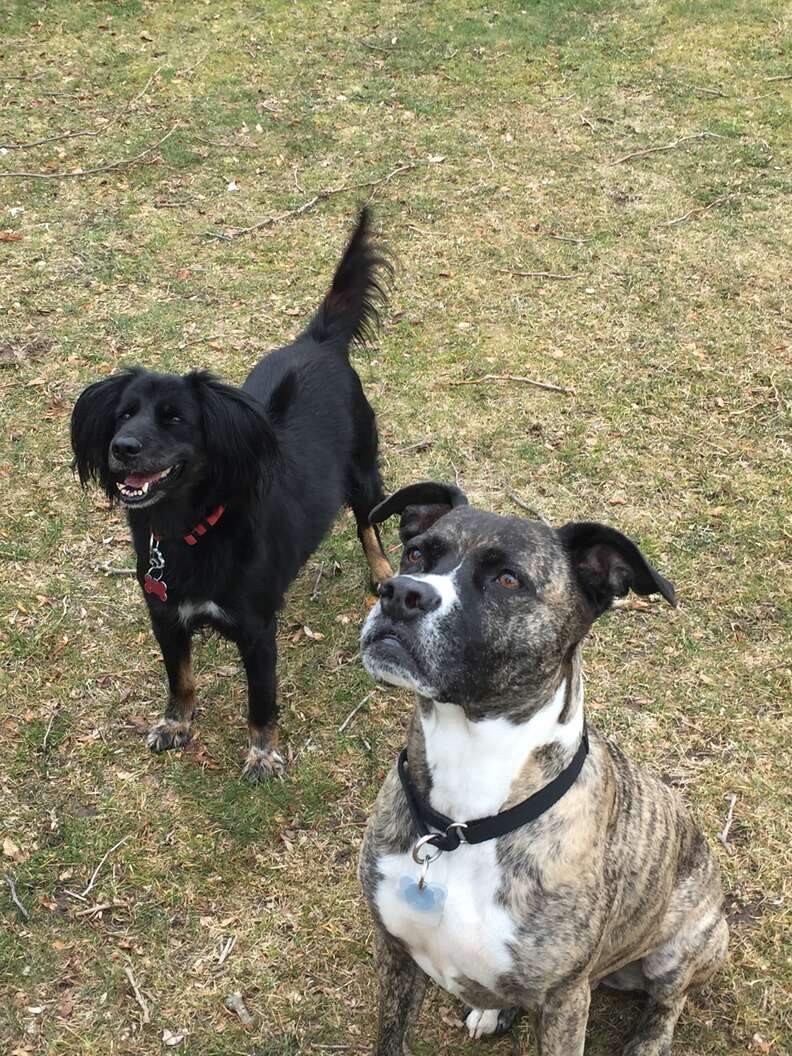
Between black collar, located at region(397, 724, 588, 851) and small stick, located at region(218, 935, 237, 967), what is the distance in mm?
1316

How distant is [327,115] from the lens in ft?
30.3

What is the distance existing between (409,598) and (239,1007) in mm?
1869

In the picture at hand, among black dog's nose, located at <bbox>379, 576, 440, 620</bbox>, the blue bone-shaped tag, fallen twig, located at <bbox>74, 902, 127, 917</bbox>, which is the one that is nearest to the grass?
fallen twig, located at <bbox>74, 902, 127, 917</bbox>

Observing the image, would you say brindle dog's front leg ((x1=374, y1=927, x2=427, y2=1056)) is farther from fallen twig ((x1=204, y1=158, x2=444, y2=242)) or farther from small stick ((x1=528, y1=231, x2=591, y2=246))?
fallen twig ((x1=204, y1=158, x2=444, y2=242))

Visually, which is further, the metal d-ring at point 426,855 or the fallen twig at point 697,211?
the fallen twig at point 697,211

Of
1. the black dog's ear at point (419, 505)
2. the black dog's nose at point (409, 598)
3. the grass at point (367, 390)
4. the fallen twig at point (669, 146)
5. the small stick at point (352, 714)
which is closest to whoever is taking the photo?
the black dog's nose at point (409, 598)

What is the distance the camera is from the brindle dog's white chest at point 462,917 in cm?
249

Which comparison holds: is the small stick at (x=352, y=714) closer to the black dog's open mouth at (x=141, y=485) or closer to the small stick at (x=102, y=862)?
the small stick at (x=102, y=862)

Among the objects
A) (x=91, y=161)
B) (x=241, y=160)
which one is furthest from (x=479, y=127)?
(x=91, y=161)

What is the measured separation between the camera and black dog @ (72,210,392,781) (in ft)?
11.6

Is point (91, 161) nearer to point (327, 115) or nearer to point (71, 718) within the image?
point (327, 115)

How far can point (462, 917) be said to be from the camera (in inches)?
98.1

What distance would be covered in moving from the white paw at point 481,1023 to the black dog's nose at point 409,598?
1.64m

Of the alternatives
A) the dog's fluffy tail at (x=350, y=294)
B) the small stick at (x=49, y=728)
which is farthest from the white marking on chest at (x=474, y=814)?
the dog's fluffy tail at (x=350, y=294)
